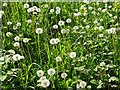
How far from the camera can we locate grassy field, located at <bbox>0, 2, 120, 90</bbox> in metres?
1.44

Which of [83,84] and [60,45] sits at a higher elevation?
[60,45]

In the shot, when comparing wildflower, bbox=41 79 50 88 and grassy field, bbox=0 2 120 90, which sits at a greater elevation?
grassy field, bbox=0 2 120 90

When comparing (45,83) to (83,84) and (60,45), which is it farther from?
(60,45)

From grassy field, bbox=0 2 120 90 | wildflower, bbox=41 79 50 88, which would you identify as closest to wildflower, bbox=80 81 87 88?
grassy field, bbox=0 2 120 90

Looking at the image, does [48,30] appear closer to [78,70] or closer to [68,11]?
[68,11]

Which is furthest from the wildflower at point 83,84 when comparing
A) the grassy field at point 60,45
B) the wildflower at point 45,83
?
the wildflower at point 45,83

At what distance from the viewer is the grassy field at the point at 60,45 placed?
144cm

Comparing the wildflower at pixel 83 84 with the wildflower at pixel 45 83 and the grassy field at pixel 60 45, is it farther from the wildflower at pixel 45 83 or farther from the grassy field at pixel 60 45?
the wildflower at pixel 45 83

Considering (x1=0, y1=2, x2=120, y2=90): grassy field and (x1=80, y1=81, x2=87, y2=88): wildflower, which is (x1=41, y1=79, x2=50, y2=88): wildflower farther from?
(x1=80, y1=81, x2=87, y2=88): wildflower

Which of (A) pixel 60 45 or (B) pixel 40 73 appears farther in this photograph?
(A) pixel 60 45

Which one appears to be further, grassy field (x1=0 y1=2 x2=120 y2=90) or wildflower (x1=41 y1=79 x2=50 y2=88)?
grassy field (x1=0 y1=2 x2=120 y2=90)

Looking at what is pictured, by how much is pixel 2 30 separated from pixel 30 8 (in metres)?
0.21

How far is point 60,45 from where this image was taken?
1.60 meters

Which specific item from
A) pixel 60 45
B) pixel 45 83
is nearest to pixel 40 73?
pixel 45 83
